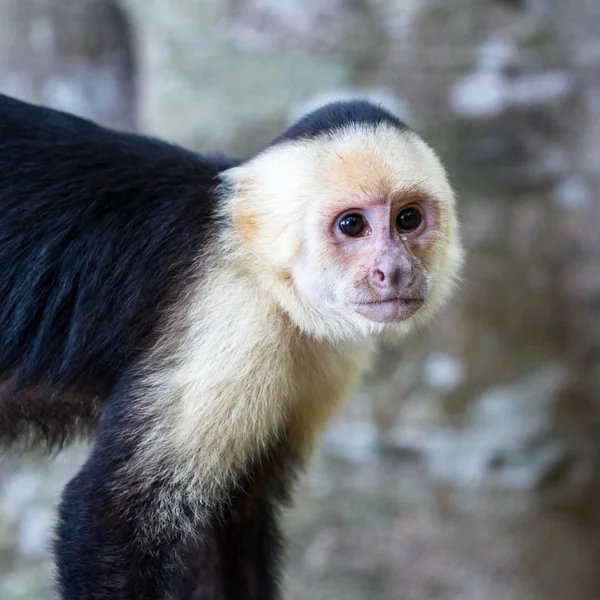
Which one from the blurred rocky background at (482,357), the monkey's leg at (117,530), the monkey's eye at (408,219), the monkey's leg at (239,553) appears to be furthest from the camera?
the blurred rocky background at (482,357)

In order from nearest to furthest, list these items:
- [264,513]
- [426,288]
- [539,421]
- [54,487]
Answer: [426,288] < [264,513] < [539,421] < [54,487]

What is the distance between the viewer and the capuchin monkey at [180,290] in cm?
187

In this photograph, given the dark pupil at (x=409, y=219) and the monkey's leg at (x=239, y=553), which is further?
the monkey's leg at (x=239, y=553)

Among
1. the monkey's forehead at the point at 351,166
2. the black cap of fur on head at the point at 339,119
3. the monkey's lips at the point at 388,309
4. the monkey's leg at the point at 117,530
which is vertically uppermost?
the black cap of fur on head at the point at 339,119

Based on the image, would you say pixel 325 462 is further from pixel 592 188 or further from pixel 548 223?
pixel 592 188

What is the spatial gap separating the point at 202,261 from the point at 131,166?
0.29m

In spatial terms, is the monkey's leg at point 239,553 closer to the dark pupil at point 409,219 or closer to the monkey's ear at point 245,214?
the monkey's ear at point 245,214

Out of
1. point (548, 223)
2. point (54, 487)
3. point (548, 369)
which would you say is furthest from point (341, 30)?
point (54, 487)

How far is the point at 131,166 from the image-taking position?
6.74ft

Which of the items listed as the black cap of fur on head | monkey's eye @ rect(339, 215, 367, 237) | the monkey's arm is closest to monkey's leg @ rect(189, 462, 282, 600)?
the monkey's arm

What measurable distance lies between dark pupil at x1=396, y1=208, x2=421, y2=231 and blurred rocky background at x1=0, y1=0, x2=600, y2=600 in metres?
1.53

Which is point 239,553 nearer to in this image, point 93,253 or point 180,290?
point 180,290

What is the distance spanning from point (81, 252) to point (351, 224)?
25.3 inches

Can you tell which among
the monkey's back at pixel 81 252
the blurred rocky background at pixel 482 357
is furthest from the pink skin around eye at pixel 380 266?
the blurred rocky background at pixel 482 357
